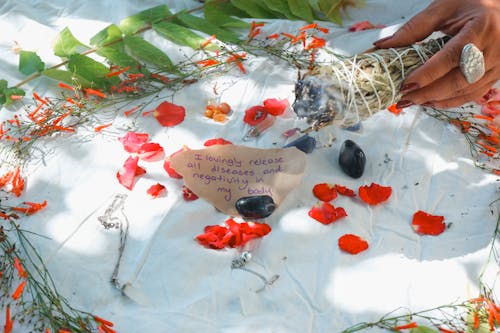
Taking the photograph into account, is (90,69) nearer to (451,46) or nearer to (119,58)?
(119,58)

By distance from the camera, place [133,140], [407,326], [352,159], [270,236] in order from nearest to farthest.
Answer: [407,326] < [270,236] < [352,159] < [133,140]

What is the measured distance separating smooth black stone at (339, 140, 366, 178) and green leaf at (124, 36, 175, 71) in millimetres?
597

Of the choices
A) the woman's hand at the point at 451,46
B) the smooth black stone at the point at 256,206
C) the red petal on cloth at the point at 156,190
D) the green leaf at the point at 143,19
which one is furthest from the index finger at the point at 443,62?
the green leaf at the point at 143,19

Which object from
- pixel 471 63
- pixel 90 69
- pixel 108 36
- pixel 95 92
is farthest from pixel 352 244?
pixel 108 36

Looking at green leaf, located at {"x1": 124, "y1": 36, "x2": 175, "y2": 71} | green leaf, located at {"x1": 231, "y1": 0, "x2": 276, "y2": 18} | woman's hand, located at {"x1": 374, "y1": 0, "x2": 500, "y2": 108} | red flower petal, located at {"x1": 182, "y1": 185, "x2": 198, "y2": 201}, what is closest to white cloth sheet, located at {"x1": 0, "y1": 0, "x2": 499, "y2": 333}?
red flower petal, located at {"x1": 182, "y1": 185, "x2": 198, "y2": 201}

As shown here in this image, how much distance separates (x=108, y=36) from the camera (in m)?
1.74

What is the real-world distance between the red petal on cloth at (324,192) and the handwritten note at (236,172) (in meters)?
0.05

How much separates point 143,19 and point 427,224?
1100mm

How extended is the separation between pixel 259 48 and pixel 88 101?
0.54 m

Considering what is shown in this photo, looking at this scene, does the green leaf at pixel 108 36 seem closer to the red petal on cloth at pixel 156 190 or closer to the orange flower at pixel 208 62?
the orange flower at pixel 208 62

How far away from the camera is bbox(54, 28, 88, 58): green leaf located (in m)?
1.67

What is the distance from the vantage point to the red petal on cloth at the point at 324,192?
1337 millimetres

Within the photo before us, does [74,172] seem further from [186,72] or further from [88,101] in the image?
[186,72]

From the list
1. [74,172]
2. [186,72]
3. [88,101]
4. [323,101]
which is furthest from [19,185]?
[323,101]
